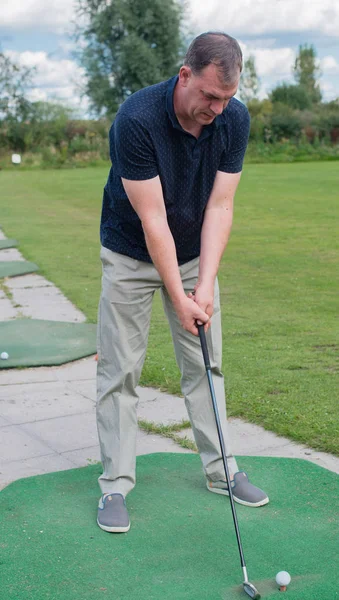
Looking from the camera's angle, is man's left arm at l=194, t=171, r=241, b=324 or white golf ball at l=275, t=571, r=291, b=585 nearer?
white golf ball at l=275, t=571, r=291, b=585

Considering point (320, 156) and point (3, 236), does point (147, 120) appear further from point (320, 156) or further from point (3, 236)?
point (320, 156)

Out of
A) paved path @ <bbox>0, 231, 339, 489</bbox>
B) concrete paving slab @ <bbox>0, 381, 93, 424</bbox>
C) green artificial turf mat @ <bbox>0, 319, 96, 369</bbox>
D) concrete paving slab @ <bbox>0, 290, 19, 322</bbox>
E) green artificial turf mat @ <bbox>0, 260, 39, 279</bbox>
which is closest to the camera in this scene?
paved path @ <bbox>0, 231, 339, 489</bbox>

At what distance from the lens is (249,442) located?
12.4ft

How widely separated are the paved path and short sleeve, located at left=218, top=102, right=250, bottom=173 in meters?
1.37

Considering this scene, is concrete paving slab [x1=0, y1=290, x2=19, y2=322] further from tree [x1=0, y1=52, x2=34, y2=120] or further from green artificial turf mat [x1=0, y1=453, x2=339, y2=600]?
tree [x1=0, y1=52, x2=34, y2=120]

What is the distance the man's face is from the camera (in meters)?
2.59

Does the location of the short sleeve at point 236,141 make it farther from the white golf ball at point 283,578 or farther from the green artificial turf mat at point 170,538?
the white golf ball at point 283,578

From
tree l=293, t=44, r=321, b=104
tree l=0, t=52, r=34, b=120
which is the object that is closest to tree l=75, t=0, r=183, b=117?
tree l=0, t=52, r=34, b=120

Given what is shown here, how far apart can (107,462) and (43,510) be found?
1.00ft

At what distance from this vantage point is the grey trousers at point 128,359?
3.06 m

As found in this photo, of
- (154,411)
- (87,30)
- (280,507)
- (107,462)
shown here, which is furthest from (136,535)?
(87,30)

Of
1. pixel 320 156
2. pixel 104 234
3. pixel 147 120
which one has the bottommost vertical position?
pixel 320 156

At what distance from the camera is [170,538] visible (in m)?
2.86

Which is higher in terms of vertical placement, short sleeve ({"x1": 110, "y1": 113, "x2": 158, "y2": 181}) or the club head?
short sleeve ({"x1": 110, "y1": 113, "x2": 158, "y2": 181})
